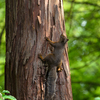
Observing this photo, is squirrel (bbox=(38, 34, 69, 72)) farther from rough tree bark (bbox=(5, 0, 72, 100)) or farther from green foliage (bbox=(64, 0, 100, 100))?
green foliage (bbox=(64, 0, 100, 100))

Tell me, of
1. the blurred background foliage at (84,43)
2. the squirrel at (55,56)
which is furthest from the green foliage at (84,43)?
the squirrel at (55,56)

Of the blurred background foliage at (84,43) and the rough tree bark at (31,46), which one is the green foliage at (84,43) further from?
the rough tree bark at (31,46)

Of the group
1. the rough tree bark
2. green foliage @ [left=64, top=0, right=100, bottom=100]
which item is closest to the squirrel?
the rough tree bark

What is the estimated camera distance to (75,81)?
19.5 ft

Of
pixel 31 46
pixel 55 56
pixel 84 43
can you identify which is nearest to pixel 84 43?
pixel 84 43

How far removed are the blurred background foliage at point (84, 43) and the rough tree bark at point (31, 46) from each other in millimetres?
3140

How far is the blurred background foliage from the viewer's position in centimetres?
591

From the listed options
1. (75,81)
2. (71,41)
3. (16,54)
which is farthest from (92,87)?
(16,54)

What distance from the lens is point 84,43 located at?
6410 mm

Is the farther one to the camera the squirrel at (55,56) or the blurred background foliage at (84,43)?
the blurred background foliage at (84,43)

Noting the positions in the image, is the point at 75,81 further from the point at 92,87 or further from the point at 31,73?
the point at 31,73

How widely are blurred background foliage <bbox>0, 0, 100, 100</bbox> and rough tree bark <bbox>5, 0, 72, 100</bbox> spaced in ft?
10.3

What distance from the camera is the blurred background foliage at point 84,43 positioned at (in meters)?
5.91

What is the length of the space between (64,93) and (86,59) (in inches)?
143
